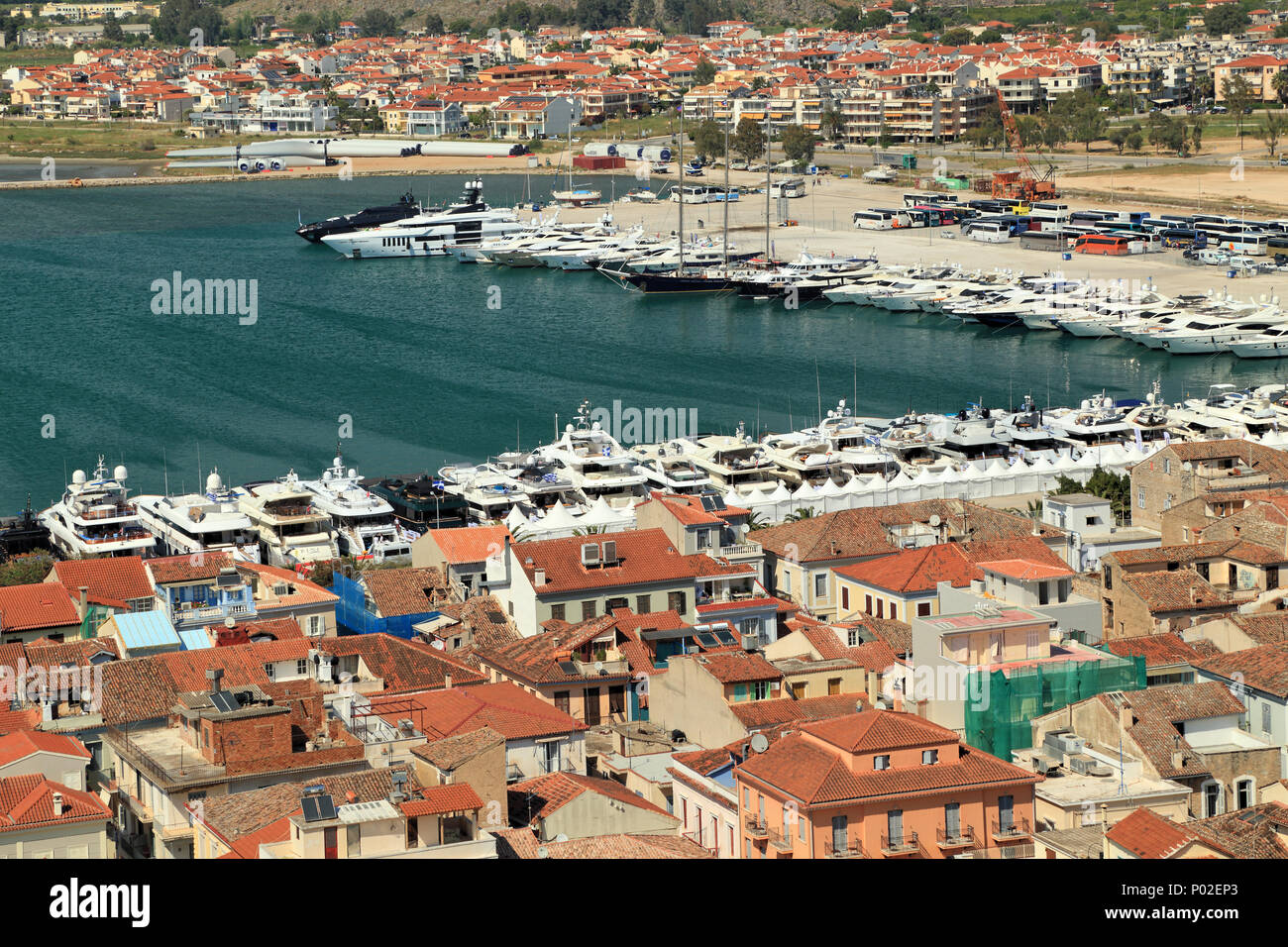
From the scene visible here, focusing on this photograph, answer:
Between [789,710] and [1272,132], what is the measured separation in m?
75.1

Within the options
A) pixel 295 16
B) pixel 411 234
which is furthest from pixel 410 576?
pixel 295 16

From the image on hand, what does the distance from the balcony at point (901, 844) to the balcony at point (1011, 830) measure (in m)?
0.75

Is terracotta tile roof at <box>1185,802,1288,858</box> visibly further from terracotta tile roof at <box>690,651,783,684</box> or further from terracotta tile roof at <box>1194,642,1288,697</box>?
terracotta tile roof at <box>690,651,783,684</box>

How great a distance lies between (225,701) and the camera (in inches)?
592

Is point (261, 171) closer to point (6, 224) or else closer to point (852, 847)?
point (6, 224)

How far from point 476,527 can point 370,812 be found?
43.5 ft

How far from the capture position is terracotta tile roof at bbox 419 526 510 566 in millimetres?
23812

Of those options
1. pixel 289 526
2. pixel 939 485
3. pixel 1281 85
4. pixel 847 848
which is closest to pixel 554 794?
pixel 847 848

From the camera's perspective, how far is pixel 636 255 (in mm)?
71438

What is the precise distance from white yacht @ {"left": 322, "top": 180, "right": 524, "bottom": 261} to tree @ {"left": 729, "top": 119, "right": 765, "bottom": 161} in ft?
59.4

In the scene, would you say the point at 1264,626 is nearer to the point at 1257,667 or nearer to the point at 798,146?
the point at 1257,667

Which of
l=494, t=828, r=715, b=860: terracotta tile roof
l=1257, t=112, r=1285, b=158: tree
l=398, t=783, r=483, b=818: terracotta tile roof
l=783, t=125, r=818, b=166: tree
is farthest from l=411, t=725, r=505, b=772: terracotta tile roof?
l=783, t=125, r=818, b=166: tree

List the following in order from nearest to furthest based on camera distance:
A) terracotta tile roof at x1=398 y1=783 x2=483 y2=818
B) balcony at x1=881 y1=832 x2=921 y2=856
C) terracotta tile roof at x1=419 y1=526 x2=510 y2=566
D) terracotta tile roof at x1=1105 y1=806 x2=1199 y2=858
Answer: terracotta tile roof at x1=1105 y1=806 x2=1199 y2=858
terracotta tile roof at x1=398 y1=783 x2=483 y2=818
balcony at x1=881 y1=832 x2=921 y2=856
terracotta tile roof at x1=419 y1=526 x2=510 y2=566

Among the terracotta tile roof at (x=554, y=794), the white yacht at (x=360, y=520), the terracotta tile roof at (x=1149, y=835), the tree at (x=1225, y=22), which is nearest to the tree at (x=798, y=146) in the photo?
the tree at (x=1225, y=22)
